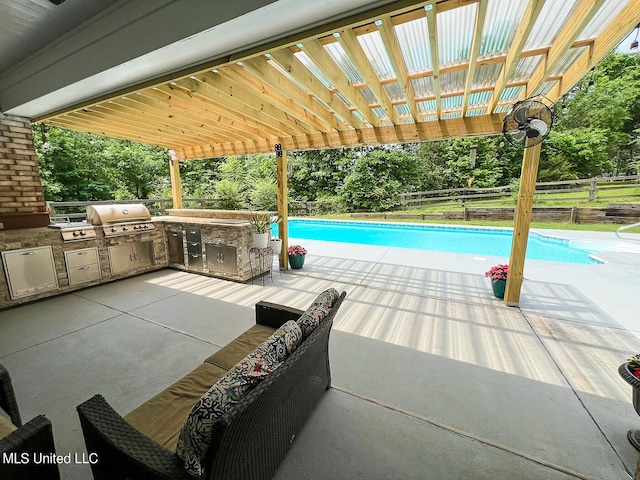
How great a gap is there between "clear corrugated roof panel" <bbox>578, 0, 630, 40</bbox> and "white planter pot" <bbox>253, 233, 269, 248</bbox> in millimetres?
4115

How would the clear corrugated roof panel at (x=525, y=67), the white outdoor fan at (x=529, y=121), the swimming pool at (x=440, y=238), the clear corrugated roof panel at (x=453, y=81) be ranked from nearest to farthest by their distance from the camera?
the clear corrugated roof panel at (x=525, y=67) → the white outdoor fan at (x=529, y=121) → the clear corrugated roof panel at (x=453, y=81) → the swimming pool at (x=440, y=238)

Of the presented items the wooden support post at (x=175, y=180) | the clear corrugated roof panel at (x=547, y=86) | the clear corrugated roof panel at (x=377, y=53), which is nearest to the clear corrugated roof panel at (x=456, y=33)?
the clear corrugated roof panel at (x=377, y=53)

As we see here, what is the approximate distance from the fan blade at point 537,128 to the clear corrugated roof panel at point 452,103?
105cm

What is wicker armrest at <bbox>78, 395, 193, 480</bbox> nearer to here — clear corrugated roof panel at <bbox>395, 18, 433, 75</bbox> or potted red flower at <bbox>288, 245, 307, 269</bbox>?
clear corrugated roof panel at <bbox>395, 18, 433, 75</bbox>

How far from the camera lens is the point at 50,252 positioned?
3.78m

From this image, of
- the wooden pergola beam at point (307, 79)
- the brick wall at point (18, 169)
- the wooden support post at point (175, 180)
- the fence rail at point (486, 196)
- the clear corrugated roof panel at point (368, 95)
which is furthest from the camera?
the fence rail at point (486, 196)

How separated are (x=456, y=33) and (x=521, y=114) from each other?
4.27 ft

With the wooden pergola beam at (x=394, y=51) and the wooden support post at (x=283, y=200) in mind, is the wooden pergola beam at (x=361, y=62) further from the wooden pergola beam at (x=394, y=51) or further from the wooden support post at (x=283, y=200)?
the wooden support post at (x=283, y=200)

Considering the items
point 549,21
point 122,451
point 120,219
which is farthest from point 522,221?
point 120,219

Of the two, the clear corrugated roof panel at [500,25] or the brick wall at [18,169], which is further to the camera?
the brick wall at [18,169]

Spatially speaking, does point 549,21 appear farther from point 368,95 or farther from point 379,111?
point 379,111

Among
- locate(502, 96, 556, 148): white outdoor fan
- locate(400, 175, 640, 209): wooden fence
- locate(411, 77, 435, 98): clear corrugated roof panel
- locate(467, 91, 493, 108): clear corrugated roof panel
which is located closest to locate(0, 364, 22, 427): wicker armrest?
locate(411, 77, 435, 98): clear corrugated roof panel

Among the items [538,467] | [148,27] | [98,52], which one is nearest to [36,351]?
[98,52]

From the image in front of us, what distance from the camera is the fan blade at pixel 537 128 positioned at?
2.76 m
